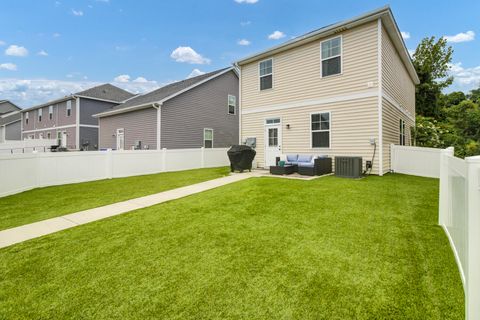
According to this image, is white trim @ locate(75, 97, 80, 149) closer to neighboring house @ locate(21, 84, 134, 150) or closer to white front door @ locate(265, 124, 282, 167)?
neighboring house @ locate(21, 84, 134, 150)

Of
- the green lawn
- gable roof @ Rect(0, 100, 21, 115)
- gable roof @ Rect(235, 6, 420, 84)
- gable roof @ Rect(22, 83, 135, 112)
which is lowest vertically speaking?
the green lawn

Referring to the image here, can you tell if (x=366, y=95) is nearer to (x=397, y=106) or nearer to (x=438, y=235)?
(x=397, y=106)

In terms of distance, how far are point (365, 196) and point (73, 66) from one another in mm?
27696

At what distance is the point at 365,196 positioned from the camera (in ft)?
18.2

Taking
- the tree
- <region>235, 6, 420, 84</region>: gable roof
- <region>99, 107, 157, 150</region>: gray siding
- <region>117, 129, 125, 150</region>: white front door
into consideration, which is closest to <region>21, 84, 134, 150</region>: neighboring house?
<region>99, 107, 157, 150</region>: gray siding

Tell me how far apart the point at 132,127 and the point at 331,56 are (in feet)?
42.8

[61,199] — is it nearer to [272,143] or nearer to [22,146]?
[272,143]

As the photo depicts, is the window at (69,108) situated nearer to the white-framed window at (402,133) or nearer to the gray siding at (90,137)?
the gray siding at (90,137)

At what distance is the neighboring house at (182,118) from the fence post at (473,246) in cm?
1419

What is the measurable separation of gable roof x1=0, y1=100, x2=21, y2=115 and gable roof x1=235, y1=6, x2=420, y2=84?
1702 inches

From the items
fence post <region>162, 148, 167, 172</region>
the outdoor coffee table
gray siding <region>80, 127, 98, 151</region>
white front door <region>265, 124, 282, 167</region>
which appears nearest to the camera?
the outdoor coffee table

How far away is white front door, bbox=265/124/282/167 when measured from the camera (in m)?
11.3

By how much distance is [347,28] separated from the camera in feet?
29.5

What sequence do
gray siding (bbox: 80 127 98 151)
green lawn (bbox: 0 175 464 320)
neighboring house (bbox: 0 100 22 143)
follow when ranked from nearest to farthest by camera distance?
green lawn (bbox: 0 175 464 320) → gray siding (bbox: 80 127 98 151) → neighboring house (bbox: 0 100 22 143)
